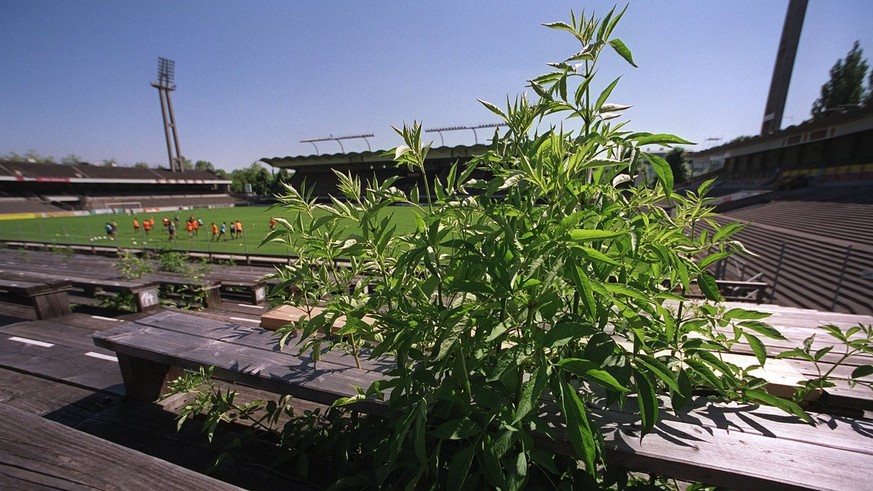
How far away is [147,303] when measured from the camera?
5.47m

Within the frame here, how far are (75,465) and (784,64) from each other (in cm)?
4963

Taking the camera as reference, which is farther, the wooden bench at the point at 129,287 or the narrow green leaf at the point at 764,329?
the wooden bench at the point at 129,287

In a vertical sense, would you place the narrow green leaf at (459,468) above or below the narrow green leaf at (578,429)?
below

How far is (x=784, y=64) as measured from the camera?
32812 mm

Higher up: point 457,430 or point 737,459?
point 457,430

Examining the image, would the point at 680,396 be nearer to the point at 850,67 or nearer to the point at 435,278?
the point at 435,278

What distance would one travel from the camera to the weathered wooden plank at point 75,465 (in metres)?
0.86

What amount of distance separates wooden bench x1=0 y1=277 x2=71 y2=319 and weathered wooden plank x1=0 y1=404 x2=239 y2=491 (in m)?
4.80

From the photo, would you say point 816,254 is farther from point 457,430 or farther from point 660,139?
point 457,430

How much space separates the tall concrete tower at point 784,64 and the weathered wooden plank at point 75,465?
47.9 metres

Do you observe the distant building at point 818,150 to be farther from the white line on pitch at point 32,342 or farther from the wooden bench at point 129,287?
the white line on pitch at point 32,342

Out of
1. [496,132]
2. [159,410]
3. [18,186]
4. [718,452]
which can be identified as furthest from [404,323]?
[18,186]

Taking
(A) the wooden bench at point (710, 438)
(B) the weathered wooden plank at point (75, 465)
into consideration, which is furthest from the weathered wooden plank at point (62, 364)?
(B) the weathered wooden plank at point (75, 465)

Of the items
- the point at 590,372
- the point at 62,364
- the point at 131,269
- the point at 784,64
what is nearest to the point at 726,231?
the point at 590,372
